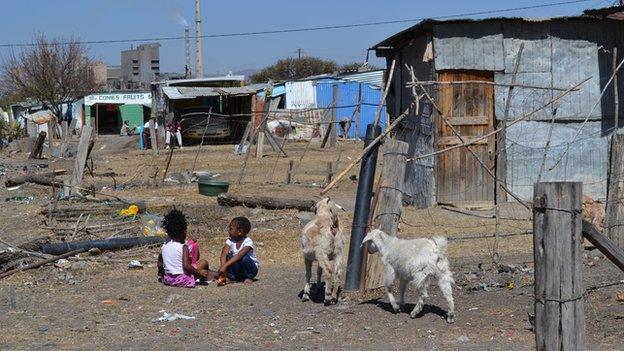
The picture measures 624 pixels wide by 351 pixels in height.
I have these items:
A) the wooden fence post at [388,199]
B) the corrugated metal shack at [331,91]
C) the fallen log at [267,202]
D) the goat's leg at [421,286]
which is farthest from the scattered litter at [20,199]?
the corrugated metal shack at [331,91]

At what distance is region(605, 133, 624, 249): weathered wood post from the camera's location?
11328mm

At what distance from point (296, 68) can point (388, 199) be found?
259 feet

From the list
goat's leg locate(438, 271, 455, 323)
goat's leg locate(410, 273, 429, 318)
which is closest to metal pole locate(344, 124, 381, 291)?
goat's leg locate(410, 273, 429, 318)

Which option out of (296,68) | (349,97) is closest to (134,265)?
(349,97)

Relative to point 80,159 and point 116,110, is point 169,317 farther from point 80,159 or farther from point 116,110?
point 116,110

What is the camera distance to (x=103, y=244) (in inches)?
525

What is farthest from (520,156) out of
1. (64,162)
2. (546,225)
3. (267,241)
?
(64,162)

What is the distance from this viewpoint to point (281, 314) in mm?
9234

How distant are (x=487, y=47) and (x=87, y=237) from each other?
8.40 meters

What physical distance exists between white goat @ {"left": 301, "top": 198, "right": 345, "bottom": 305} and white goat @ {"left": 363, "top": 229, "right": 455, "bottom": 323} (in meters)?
0.68

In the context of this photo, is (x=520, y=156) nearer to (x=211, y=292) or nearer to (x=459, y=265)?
(x=459, y=265)

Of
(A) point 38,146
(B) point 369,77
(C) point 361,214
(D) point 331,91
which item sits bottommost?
(C) point 361,214

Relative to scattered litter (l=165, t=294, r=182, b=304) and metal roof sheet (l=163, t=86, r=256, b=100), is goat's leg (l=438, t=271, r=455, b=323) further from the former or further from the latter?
metal roof sheet (l=163, t=86, r=256, b=100)

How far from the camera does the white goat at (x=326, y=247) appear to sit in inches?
376
